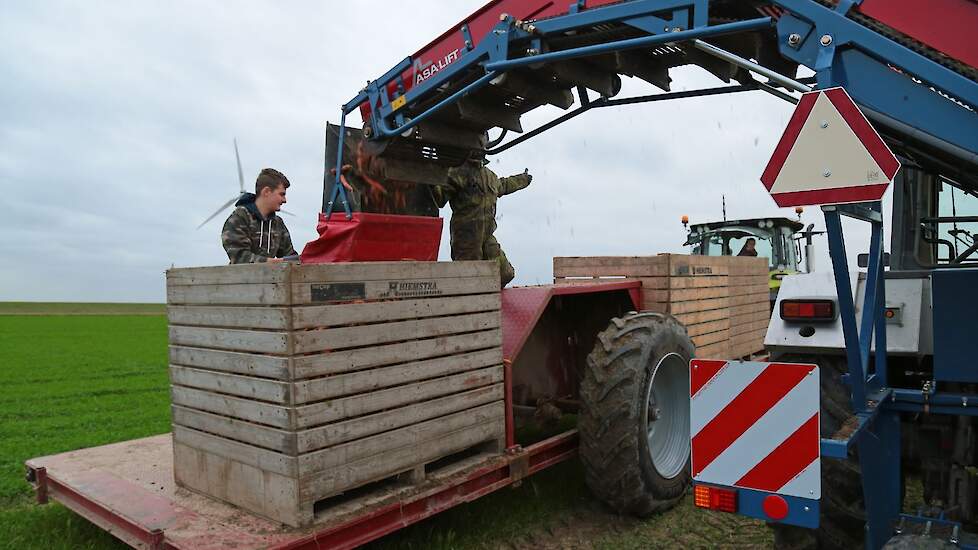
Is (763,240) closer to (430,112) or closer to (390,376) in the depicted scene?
(430,112)

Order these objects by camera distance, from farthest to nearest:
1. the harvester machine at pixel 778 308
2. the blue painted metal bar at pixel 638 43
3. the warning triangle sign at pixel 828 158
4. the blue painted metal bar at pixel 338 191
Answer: the blue painted metal bar at pixel 338 191 < the blue painted metal bar at pixel 638 43 < the harvester machine at pixel 778 308 < the warning triangle sign at pixel 828 158

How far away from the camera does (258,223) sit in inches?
182

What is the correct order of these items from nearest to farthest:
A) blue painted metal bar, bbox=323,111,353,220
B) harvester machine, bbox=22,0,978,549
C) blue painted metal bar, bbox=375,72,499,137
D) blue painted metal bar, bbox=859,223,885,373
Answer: harvester machine, bbox=22,0,978,549 → blue painted metal bar, bbox=859,223,885,373 → blue painted metal bar, bbox=375,72,499,137 → blue painted metal bar, bbox=323,111,353,220

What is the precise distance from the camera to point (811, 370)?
257cm

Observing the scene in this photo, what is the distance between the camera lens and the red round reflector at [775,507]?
2592mm

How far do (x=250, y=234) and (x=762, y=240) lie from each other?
7.90m

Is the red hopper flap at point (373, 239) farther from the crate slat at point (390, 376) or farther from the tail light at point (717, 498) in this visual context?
the tail light at point (717, 498)

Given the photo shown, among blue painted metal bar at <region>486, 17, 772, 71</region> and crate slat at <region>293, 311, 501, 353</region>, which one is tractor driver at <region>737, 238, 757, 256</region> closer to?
blue painted metal bar at <region>486, 17, 772, 71</region>

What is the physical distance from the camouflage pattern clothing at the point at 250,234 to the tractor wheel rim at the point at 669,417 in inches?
104

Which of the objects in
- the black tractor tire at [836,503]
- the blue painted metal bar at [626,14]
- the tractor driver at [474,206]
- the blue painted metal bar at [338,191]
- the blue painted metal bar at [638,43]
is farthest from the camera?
the tractor driver at [474,206]

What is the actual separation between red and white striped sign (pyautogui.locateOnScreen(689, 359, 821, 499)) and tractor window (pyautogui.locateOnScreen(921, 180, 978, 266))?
1.57m

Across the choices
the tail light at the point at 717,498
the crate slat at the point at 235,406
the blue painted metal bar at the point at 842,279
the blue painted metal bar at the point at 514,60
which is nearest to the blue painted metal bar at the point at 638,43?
the blue painted metal bar at the point at 514,60

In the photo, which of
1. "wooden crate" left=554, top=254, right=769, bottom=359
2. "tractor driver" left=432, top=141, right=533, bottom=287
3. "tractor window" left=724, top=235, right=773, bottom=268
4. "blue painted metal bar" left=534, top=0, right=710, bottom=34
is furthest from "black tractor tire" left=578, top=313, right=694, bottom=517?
"tractor window" left=724, top=235, right=773, bottom=268

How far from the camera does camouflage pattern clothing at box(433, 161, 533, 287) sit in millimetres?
6746
